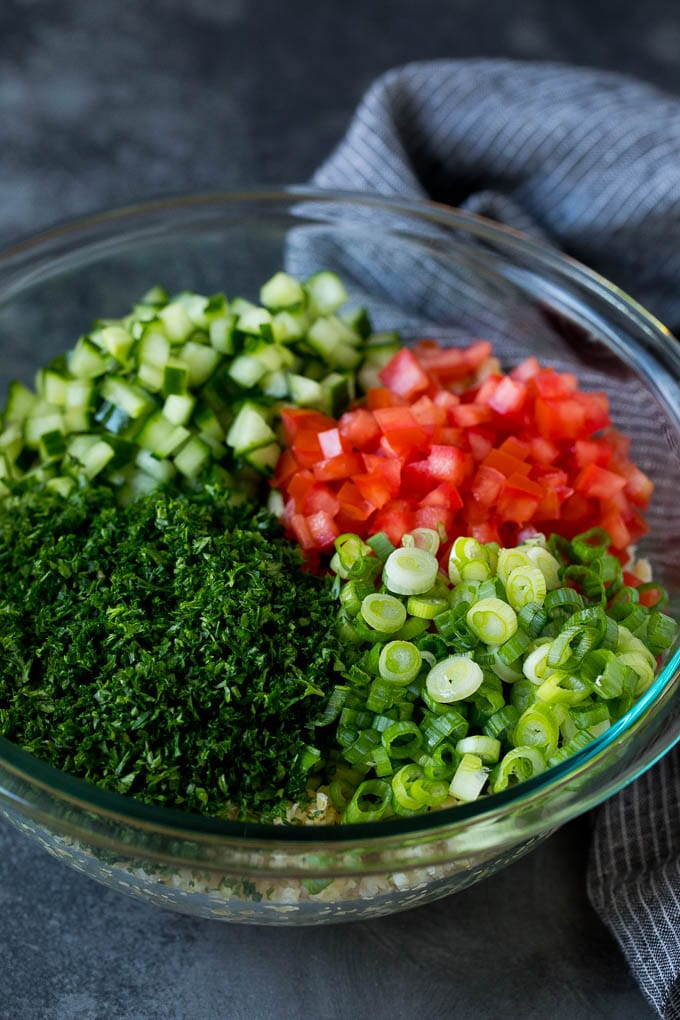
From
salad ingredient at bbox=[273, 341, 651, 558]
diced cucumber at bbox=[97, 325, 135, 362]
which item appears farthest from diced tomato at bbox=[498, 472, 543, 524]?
diced cucumber at bbox=[97, 325, 135, 362]

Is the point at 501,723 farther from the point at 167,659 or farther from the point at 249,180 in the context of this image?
the point at 249,180

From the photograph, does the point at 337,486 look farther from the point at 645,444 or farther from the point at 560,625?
the point at 645,444

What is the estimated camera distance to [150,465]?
→ 1.80 metres

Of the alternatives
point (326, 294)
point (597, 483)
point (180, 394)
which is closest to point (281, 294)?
point (326, 294)

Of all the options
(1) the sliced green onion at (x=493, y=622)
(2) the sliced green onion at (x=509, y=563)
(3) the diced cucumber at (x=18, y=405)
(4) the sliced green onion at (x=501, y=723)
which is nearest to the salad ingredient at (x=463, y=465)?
(2) the sliced green onion at (x=509, y=563)

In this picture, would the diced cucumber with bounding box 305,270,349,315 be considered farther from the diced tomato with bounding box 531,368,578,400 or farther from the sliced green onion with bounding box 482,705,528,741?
the sliced green onion with bounding box 482,705,528,741

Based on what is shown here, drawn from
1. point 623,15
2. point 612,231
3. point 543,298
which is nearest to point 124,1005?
point 543,298

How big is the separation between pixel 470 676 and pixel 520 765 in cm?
13

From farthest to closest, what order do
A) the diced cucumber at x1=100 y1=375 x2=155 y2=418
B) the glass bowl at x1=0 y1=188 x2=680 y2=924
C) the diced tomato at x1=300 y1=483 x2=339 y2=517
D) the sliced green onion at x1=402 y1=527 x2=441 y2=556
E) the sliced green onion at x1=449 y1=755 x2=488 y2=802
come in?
the diced cucumber at x1=100 y1=375 x2=155 y2=418
the diced tomato at x1=300 y1=483 x2=339 y2=517
the sliced green onion at x1=402 y1=527 x2=441 y2=556
the sliced green onion at x1=449 y1=755 x2=488 y2=802
the glass bowl at x1=0 y1=188 x2=680 y2=924

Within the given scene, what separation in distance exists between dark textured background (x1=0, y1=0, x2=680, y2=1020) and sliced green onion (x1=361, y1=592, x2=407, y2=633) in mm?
457

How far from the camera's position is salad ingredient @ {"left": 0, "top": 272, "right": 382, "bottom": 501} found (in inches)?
70.7

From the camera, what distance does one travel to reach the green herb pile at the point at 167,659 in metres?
1.37

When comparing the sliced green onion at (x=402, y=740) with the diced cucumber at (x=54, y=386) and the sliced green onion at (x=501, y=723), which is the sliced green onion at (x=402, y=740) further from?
the diced cucumber at (x=54, y=386)

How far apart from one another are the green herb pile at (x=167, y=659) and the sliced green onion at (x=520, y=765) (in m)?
0.25
